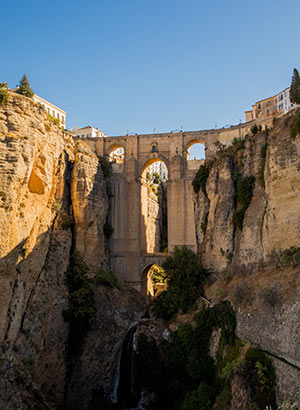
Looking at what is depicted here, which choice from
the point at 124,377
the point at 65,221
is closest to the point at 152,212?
the point at 65,221

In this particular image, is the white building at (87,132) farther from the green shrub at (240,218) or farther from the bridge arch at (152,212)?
the green shrub at (240,218)

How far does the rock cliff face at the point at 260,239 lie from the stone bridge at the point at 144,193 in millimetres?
3275

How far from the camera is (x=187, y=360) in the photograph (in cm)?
2108

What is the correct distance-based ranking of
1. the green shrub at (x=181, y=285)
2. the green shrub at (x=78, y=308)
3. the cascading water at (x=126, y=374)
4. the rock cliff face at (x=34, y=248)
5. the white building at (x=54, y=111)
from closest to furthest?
the rock cliff face at (x=34, y=248)
the cascading water at (x=126, y=374)
the green shrub at (x=78, y=308)
the green shrub at (x=181, y=285)
the white building at (x=54, y=111)

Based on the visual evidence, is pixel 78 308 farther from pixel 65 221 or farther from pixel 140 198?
pixel 140 198

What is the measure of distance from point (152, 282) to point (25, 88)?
22.6 meters

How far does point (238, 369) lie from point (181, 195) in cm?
1878

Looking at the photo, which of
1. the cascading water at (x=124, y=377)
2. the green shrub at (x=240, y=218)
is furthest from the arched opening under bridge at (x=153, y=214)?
the green shrub at (x=240, y=218)

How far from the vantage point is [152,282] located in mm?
39188

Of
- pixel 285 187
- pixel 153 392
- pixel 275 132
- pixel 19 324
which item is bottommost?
pixel 153 392

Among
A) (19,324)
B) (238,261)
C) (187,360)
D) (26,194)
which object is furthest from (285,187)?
(19,324)

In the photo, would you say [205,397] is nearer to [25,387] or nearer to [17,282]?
[25,387]

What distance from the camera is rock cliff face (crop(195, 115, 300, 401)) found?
15.8 meters

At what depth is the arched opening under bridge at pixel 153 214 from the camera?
3562 centimetres
